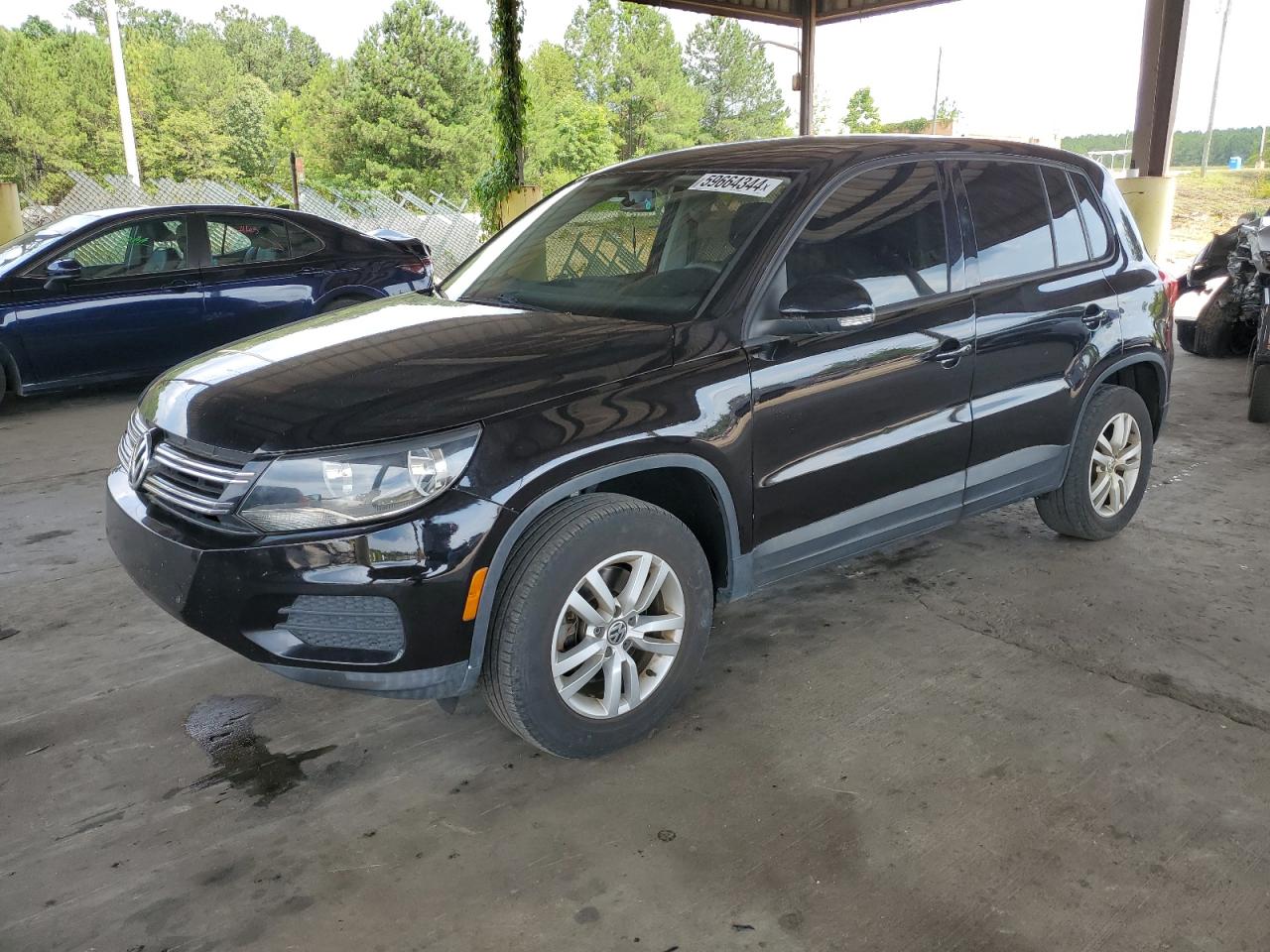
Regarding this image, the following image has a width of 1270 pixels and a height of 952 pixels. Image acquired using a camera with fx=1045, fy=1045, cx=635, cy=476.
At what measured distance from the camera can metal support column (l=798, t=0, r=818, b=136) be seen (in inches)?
677

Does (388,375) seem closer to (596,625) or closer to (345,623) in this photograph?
(345,623)

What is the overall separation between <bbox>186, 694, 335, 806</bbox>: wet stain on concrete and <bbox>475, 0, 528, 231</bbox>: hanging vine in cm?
1265

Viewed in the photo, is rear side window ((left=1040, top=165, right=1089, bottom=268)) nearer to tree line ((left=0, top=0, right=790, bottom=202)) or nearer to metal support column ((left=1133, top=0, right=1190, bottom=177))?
metal support column ((left=1133, top=0, right=1190, bottom=177))

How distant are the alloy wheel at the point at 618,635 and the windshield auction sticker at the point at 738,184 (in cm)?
Result: 131

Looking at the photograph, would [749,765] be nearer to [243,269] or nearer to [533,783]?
[533,783]

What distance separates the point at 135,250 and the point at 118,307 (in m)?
0.46

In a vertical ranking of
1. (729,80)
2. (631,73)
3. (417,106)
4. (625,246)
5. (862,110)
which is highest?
(631,73)

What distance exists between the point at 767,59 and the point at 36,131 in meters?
45.8

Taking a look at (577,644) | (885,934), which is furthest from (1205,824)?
(577,644)

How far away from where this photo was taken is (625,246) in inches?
A: 144

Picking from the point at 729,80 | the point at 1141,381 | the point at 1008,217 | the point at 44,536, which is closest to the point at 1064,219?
the point at 1008,217

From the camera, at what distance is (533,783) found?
9.30ft

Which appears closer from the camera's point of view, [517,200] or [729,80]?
[517,200]

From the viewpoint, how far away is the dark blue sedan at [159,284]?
23.4 ft
